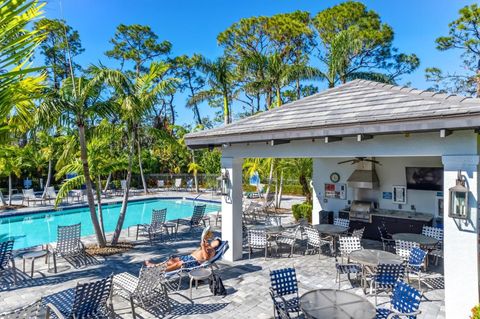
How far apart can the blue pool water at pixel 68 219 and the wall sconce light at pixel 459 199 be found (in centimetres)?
1594

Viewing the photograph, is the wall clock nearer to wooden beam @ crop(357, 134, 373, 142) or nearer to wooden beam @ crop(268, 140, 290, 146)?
wooden beam @ crop(268, 140, 290, 146)

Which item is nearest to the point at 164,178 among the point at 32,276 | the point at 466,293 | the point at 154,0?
the point at 154,0

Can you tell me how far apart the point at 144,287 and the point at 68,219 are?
16.1 metres

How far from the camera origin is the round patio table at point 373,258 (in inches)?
306

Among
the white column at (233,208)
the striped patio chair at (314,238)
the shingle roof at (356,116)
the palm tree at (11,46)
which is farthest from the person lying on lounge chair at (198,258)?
the palm tree at (11,46)

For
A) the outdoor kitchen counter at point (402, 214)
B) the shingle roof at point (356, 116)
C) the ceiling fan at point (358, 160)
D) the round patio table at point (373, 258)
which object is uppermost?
the shingle roof at point (356, 116)

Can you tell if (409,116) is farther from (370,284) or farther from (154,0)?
(154,0)

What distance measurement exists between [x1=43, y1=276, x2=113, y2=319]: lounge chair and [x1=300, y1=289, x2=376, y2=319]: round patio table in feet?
12.3

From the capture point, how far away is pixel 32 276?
921 cm

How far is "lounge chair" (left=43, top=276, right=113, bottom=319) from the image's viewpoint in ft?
19.2

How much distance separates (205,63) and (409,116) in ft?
60.9

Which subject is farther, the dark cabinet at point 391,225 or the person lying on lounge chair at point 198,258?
the dark cabinet at point 391,225

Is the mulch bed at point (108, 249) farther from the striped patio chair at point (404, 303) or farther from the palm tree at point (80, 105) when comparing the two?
the striped patio chair at point (404, 303)

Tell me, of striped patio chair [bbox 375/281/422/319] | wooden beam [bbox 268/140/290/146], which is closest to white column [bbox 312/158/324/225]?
wooden beam [bbox 268/140/290/146]
